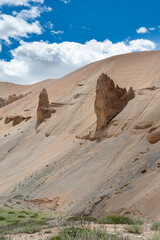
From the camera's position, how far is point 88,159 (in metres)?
26.0

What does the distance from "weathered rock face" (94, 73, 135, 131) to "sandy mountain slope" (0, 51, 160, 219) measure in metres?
0.88

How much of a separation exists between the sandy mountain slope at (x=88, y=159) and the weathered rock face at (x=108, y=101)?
884mm

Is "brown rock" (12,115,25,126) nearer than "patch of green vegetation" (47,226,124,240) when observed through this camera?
No

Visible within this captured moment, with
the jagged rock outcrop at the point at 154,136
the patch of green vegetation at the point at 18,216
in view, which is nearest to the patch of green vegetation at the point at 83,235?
the patch of green vegetation at the point at 18,216

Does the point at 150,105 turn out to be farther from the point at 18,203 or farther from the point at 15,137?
the point at 15,137

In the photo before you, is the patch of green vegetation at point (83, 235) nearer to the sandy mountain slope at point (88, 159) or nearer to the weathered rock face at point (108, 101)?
the sandy mountain slope at point (88, 159)

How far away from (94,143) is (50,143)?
8.61m

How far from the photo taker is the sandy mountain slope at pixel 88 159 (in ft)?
58.1

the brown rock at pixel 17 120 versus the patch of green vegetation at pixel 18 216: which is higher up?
the brown rock at pixel 17 120

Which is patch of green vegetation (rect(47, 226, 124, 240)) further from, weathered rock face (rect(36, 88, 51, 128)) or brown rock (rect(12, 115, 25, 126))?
brown rock (rect(12, 115, 25, 126))

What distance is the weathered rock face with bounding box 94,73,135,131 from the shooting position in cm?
3014

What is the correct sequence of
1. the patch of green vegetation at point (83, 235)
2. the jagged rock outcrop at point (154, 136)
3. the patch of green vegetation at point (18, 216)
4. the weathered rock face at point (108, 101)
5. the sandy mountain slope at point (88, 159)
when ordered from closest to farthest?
the patch of green vegetation at point (83, 235) → the patch of green vegetation at point (18, 216) → the sandy mountain slope at point (88, 159) → the jagged rock outcrop at point (154, 136) → the weathered rock face at point (108, 101)

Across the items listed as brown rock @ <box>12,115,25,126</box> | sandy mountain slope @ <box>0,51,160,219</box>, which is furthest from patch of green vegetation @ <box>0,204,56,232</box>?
brown rock @ <box>12,115,25,126</box>

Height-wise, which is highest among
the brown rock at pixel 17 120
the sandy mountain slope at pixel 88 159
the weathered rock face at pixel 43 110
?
the weathered rock face at pixel 43 110
